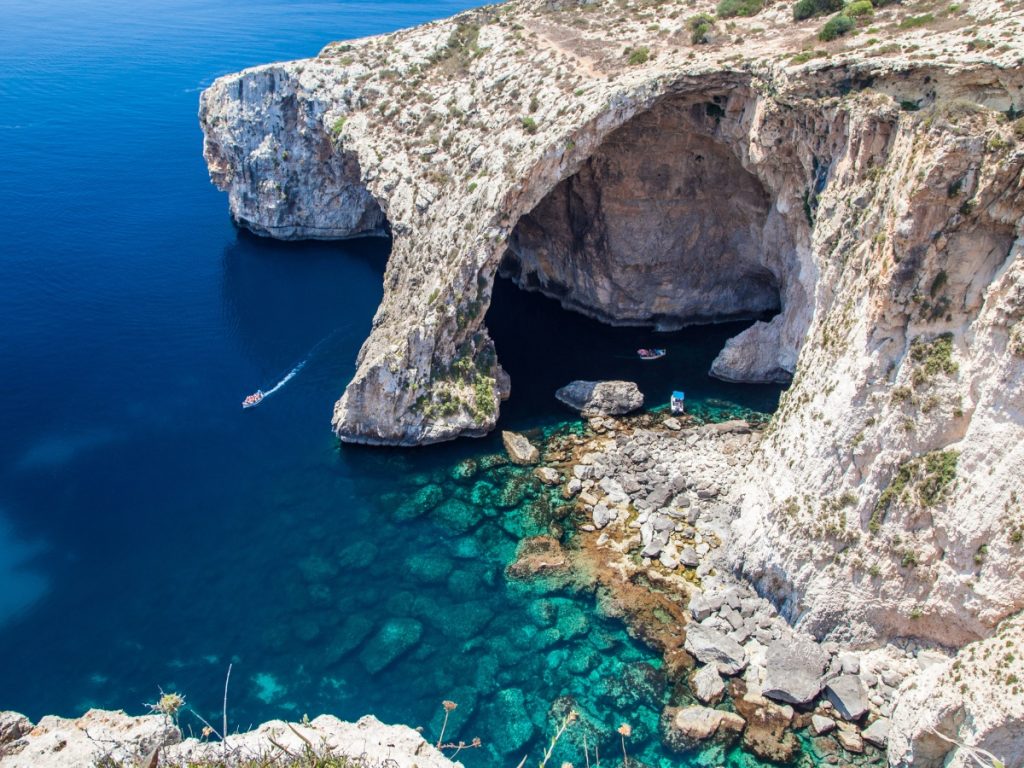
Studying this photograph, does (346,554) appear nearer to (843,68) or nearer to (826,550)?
(826,550)

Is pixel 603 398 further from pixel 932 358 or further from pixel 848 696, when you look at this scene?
pixel 848 696

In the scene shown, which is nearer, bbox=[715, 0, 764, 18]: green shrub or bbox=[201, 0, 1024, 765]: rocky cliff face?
bbox=[201, 0, 1024, 765]: rocky cliff face

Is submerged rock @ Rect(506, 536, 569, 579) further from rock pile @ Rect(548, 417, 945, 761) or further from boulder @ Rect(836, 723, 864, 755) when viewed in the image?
boulder @ Rect(836, 723, 864, 755)

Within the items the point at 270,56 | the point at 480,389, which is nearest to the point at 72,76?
the point at 270,56

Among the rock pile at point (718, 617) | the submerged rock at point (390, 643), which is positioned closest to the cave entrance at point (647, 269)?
the rock pile at point (718, 617)

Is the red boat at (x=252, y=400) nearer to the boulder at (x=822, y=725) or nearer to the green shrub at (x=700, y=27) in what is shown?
the green shrub at (x=700, y=27)

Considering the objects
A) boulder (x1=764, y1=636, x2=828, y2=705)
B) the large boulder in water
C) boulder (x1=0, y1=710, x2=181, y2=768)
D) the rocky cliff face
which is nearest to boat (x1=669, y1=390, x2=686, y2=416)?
the large boulder in water
